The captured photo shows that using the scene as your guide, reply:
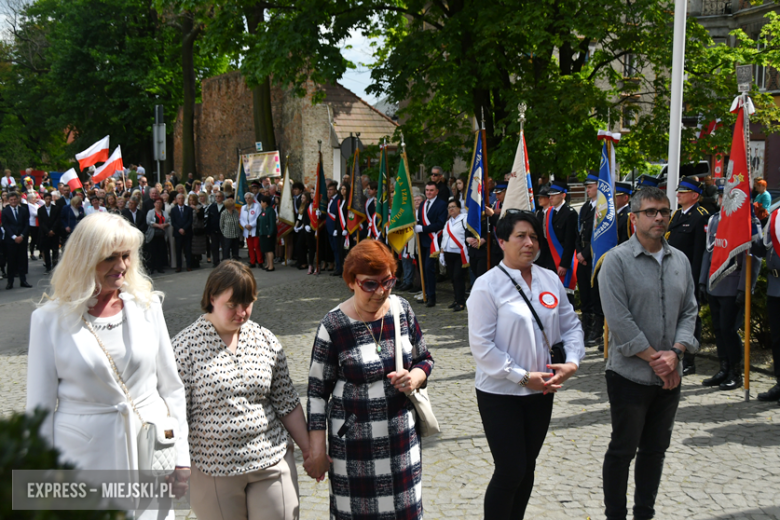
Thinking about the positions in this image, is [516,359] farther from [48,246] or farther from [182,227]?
[48,246]

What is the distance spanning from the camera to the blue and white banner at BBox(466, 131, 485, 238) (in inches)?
473

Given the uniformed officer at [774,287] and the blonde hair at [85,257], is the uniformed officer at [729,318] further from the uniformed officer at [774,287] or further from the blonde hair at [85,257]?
Answer: the blonde hair at [85,257]

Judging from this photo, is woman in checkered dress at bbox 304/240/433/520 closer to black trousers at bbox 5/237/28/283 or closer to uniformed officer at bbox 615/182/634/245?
uniformed officer at bbox 615/182/634/245

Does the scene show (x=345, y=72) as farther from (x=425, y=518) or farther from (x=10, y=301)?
(x=425, y=518)

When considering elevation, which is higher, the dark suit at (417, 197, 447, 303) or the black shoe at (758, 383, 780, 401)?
the dark suit at (417, 197, 447, 303)

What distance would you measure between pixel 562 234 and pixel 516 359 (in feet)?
23.4

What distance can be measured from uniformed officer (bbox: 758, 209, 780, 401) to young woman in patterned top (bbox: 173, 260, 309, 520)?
537 centimetres

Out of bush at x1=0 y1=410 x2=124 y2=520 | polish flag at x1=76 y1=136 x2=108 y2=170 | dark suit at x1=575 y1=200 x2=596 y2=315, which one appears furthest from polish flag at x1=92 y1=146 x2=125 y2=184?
bush at x1=0 y1=410 x2=124 y2=520

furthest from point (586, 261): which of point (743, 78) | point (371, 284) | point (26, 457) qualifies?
point (26, 457)

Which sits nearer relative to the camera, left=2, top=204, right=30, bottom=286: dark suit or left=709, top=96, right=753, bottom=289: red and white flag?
left=709, top=96, right=753, bottom=289: red and white flag

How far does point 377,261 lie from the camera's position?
11.4ft

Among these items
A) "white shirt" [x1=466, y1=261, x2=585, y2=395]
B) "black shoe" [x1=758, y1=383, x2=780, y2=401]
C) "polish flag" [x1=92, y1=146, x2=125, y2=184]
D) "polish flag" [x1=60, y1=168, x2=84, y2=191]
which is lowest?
"black shoe" [x1=758, y1=383, x2=780, y2=401]

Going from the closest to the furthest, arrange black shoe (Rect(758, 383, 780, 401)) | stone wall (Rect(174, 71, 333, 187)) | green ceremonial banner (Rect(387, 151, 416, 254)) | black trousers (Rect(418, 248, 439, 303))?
black shoe (Rect(758, 383, 780, 401)) → black trousers (Rect(418, 248, 439, 303)) → green ceremonial banner (Rect(387, 151, 416, 254)) → stone wall (Rect(174, 71, 333, 187))

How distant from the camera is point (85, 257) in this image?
2.93m
